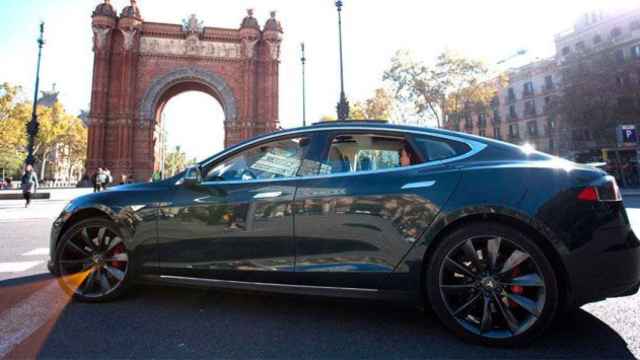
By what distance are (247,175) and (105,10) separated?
122ft

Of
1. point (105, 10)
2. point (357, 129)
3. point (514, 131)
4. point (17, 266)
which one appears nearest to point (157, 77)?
point (105, 10)

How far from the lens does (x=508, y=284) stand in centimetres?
236

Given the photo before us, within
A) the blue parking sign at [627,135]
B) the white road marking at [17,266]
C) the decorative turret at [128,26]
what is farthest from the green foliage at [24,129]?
the blue parking sign at [627,135]

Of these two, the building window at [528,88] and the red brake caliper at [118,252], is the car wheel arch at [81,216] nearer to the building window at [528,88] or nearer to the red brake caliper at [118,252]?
the red brake caliper at [118,252]

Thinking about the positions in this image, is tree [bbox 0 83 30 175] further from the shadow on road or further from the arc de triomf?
the shadow on road

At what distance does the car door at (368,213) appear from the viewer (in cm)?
250

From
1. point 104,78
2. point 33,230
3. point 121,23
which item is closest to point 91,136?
point 104,78

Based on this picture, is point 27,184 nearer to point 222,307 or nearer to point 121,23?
point 222,307

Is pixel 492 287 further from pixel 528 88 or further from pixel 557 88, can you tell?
pixel 528 88

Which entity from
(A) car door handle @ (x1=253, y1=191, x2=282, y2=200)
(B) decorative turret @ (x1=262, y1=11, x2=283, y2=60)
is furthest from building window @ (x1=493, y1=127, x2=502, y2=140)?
(A) car door handle @ (x1=253, y1=191, x2=282, y2=200)

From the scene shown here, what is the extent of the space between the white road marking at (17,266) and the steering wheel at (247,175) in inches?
147

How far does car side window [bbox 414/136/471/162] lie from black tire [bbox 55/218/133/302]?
2725 mm

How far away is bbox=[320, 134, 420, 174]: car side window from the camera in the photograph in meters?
2.75

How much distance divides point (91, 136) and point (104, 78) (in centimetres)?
533
